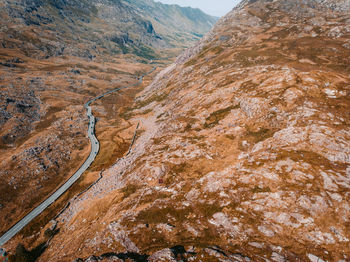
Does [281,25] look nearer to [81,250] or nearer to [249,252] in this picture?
[249,252]

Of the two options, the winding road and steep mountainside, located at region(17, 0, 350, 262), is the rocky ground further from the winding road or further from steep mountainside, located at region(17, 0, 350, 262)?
steep mountainside, located at region(17, 0, 350, 262)

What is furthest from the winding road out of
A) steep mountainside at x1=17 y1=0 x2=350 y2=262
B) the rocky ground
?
steep mountainside at x1=17 y1=0 x2=350 y2=262

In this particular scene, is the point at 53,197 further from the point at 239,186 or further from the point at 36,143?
the point at 239,186

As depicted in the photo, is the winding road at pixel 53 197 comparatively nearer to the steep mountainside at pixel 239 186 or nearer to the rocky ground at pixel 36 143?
the rocky ground at pixel 36 143

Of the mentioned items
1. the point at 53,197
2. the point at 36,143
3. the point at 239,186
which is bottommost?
the point at 53,197

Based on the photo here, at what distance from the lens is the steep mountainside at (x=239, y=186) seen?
31891 mm

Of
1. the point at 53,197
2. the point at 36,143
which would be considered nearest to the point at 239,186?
the point at 53,197

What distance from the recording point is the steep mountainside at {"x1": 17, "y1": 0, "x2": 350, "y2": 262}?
105 ft

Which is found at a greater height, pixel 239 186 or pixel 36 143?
pixel 36 143

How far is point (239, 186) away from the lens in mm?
44406

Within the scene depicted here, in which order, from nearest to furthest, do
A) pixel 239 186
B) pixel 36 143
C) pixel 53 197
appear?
pixel 239 186, pixel 53 197, pixel 36 143

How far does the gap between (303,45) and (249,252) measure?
15649cm

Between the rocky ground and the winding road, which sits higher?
the rocky ground

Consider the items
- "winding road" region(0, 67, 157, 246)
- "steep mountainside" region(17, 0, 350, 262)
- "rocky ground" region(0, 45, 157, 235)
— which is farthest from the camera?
"rocky ground" region(0, 45, 157, 235)
